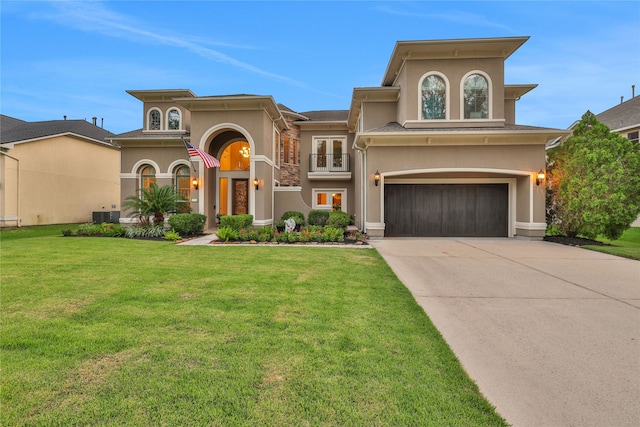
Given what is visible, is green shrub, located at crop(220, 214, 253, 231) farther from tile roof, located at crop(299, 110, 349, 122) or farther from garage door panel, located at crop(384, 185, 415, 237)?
tile roof, located at crop(299, 110, 349, 122)

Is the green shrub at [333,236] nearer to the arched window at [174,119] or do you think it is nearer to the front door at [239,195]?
the front door at [239,195]

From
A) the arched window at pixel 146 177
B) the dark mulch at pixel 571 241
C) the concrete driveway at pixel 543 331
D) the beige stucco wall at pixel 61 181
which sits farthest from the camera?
the arched window at pixel 146 177

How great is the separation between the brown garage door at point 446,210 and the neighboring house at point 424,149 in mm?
41

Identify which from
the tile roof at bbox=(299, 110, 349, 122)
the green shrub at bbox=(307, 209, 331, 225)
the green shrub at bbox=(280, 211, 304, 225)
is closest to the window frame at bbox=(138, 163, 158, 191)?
the green shrub at bbox=(280, 211, 304, 225)

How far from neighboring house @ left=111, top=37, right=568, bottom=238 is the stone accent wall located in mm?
1572

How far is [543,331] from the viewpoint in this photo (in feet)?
10.2

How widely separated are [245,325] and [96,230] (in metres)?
11.0

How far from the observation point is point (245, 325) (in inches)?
120

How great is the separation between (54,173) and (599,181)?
25.8 metres

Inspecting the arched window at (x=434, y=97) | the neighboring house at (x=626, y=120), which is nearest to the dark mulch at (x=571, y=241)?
the arched window at (x=434, y=97)

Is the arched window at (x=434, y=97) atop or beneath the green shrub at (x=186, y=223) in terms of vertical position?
atop

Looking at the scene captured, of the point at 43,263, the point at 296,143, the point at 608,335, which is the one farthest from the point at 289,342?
the point at 296,143

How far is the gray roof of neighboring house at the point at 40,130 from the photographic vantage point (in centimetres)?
1611

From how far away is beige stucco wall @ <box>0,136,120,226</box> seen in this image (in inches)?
601
